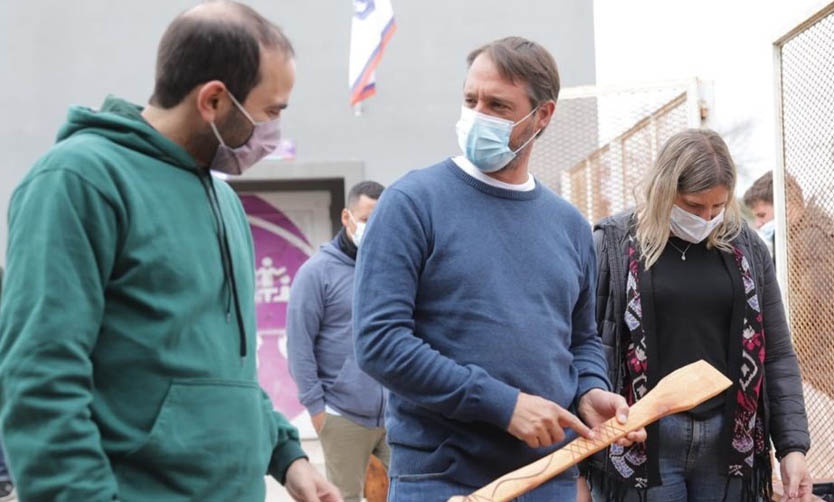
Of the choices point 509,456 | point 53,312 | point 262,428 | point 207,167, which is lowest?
point 509,456

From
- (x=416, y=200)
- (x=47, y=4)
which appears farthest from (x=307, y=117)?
(x=416, y=200)

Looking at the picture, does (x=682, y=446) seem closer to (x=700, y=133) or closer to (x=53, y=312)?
(x=700, y=133)

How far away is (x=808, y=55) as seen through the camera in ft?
15.9

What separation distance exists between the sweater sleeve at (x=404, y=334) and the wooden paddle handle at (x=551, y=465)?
0.13 meters

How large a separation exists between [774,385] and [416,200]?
5.47ft

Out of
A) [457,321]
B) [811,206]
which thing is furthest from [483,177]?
[811,206]

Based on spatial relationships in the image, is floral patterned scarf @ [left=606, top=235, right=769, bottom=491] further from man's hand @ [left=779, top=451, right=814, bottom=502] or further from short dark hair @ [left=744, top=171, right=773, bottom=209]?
short dark hair @ [left=744, top=171, right=773, bottom=209]

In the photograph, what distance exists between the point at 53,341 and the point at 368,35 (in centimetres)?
776

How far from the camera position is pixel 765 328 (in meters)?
3.97

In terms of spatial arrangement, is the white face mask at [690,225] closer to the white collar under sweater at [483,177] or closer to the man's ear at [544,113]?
the man's ear at [544,113]

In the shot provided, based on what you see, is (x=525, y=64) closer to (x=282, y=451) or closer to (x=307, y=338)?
(x=282, y=451)

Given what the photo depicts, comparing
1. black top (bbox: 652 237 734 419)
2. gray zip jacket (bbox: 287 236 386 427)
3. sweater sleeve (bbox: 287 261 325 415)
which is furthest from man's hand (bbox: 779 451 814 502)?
sweater sleeve (bbox: 287 261 325 415)

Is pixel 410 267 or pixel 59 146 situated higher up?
pixel 59 146

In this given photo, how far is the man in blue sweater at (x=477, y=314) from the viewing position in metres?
2.84
